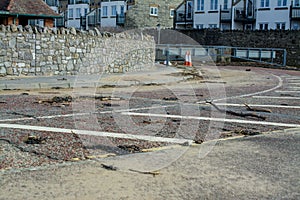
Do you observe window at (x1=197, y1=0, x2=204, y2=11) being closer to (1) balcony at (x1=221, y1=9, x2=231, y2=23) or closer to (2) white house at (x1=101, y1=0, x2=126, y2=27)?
(1) balcony at (x1=221, y1=9, x2=231, y2=23)

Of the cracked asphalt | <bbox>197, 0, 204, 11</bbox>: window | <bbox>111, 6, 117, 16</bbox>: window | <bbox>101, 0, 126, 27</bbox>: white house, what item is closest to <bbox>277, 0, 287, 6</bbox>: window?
<bbox>197, 0, 204, 11</bbox>: window

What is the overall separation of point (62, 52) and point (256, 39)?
89.1 ft

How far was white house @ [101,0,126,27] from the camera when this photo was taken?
215 feet

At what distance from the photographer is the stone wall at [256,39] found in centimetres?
3803

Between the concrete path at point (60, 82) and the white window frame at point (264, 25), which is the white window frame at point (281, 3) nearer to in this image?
the white window frame at point (264, 25)

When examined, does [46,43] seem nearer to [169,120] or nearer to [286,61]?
[169,120]

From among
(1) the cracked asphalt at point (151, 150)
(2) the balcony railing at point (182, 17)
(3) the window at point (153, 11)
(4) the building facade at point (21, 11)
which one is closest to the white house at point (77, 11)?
(3) the window at point (153, 11)

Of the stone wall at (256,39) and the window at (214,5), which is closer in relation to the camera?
the stone wall at (256,39)

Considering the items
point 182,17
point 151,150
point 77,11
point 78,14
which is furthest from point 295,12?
point 151,150

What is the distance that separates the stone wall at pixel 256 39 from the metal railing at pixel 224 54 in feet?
4.22

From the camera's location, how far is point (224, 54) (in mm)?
38844

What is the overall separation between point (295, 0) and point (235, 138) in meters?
45.1

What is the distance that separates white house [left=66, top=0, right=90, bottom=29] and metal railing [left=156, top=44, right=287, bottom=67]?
119 feet

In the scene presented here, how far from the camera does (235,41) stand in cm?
4344
